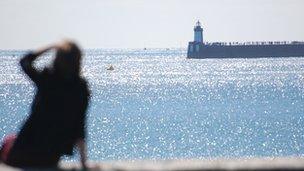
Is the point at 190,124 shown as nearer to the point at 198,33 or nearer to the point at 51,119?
the point at 51,119

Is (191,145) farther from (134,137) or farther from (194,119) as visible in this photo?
(194,119)

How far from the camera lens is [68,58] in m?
3.67

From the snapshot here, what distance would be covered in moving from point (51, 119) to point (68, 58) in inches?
15.9

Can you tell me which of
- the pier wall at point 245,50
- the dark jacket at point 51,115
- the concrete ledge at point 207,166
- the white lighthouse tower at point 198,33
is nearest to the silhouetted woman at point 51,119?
the dark jacket at point 51,115

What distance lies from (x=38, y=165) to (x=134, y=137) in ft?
100

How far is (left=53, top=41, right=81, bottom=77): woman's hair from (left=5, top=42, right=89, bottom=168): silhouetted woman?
0.06 ft

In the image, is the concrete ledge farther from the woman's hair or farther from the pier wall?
the pier wall

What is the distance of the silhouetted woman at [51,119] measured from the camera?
3789 mm

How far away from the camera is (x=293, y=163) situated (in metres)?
3.41

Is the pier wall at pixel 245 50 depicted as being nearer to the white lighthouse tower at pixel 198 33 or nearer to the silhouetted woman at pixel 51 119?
the white lighthouse tower at pixel 198 33

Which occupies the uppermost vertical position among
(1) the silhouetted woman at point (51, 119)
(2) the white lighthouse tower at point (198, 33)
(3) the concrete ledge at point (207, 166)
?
(1) the silhouetted woman at point (51, 119)

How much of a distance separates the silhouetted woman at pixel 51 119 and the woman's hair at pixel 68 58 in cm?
2

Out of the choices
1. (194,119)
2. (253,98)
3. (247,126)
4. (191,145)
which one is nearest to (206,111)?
(194,119)

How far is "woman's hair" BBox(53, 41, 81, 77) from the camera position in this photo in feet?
12.0
